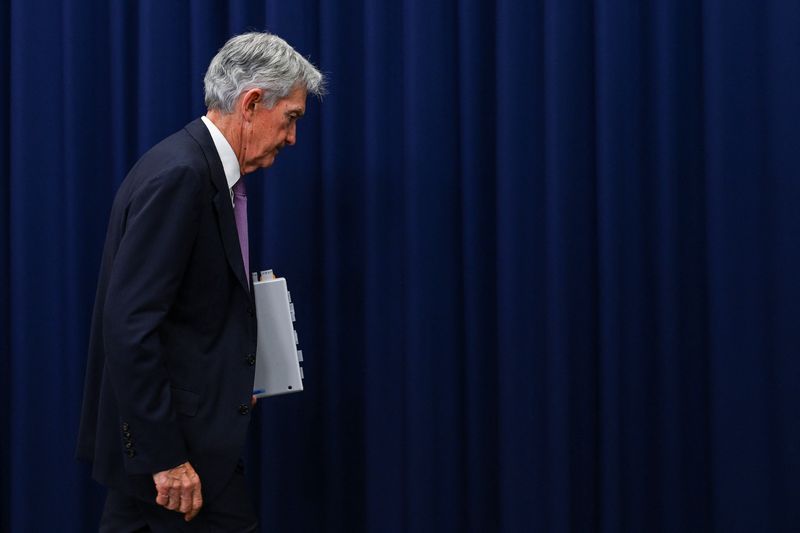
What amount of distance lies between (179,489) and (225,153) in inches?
22.0

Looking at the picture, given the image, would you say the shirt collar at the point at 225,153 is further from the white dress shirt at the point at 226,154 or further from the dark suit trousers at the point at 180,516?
the dark suit trousers at the point at 180,516

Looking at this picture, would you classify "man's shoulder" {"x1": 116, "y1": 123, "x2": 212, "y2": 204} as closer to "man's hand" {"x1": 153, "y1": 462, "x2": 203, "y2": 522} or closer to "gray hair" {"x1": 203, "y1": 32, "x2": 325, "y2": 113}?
"gray hair" {"x1": 203, "y1": 32, "x2": 325, "y2": 113}

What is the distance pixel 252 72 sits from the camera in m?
1.48

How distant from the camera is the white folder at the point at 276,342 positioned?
5.30ft

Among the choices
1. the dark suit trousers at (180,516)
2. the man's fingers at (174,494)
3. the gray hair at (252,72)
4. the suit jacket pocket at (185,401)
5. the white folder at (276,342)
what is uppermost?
the gray hair at (252,72)

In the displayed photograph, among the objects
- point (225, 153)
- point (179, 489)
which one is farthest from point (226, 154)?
point (179, 489)

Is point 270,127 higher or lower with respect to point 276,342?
higher

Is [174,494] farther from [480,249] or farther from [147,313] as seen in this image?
[480,249]

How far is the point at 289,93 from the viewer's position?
59.7 inches

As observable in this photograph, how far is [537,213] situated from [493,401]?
432mm

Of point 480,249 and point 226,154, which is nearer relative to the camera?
point 226,154

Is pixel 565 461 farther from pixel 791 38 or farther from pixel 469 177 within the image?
pixel 791 38

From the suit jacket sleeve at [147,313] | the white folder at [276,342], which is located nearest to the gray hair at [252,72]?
the suit jacket sleeve at [147,313]

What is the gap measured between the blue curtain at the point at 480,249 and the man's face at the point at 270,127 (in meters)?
0.40
